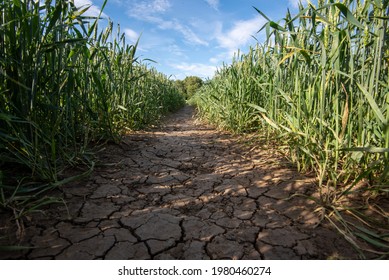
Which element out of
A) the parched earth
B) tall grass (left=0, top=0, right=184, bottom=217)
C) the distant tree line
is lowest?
the parched earth

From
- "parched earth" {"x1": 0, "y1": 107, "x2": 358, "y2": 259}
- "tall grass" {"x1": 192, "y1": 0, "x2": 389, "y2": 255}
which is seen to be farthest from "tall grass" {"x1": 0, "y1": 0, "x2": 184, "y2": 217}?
"tall grass" {"x1": 192, "y1": 0, "x2": 389, "y2": 255}

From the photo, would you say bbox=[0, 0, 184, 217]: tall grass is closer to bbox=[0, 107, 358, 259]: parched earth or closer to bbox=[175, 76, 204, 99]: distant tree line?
bbox=[0, 107, 358, 259]: parched earth

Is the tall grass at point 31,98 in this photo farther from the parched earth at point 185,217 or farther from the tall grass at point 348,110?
the tall grass at point 348,110

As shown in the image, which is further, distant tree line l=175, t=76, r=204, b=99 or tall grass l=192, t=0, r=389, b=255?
distant tree line l=175, t=76, r=204, b=99

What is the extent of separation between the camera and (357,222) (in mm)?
1126

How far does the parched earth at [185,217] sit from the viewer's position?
0.97m

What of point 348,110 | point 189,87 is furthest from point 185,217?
point 189,87

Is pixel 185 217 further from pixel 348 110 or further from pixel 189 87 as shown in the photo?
pixel 189 87

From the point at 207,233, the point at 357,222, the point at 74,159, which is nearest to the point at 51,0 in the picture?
the point at 74,159

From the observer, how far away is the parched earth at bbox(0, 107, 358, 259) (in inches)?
38.4

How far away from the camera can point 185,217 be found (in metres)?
1.24

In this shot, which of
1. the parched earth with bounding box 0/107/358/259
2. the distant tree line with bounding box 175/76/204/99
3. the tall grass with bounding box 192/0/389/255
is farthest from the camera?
the distant tree line with bounding box 175/76/204/99

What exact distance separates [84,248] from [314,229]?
106 cm
